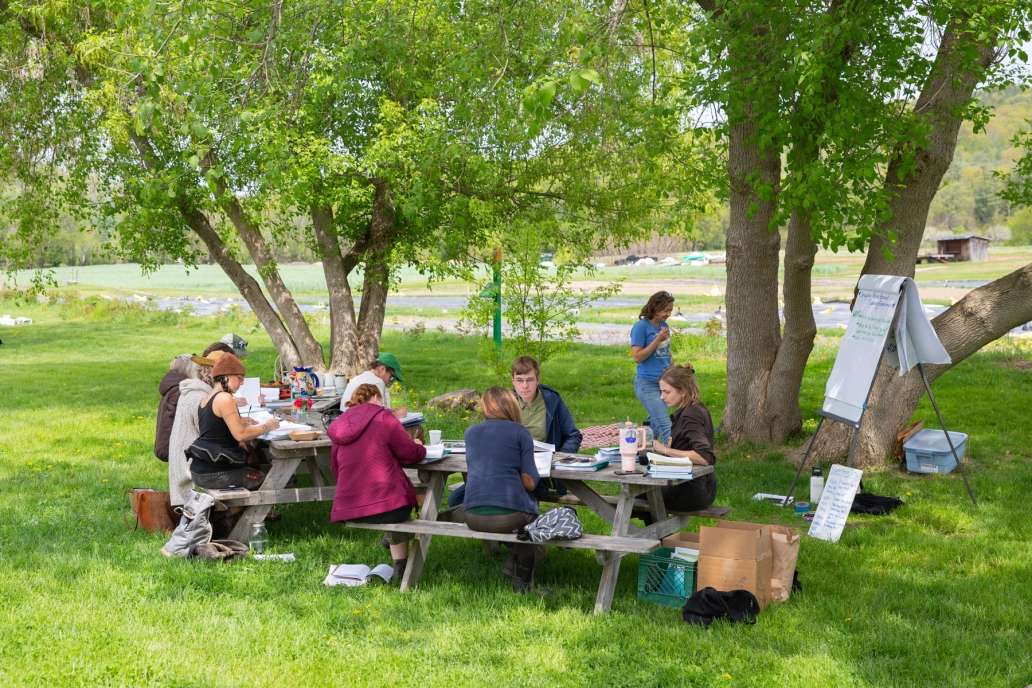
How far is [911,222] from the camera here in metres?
8.47

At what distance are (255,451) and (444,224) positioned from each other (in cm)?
836

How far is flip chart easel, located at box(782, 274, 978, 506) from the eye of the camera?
7.36m

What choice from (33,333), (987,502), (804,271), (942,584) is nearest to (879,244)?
(804,271)

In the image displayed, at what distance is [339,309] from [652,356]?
7718mm

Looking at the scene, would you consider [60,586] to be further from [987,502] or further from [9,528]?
[987,502]

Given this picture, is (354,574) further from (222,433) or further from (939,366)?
(939,366)

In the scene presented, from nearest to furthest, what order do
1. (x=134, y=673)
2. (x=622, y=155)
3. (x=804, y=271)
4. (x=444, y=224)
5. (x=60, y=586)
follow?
1. (x=134, y=673)
2. (x=60, y=586)
3. (x=804, y=271)
4. (x=622, y=155)
5. (x=444, y=224)

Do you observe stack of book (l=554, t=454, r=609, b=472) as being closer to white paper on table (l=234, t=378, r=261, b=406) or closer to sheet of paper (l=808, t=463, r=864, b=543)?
sheet of paper (l=808, t=463, r=864, b=543)

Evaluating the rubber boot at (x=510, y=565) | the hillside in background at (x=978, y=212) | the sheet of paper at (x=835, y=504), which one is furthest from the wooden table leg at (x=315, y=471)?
the hillside in background at (x=978, y=212)

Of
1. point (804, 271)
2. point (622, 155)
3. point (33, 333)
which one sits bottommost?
point (33, 333)

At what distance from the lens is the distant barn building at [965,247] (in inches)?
2862

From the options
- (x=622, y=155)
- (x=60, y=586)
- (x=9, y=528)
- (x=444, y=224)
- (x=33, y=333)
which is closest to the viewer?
(x=60, y=586)

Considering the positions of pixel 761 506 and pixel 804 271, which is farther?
pixel 804 271

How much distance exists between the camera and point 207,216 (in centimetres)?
1562
